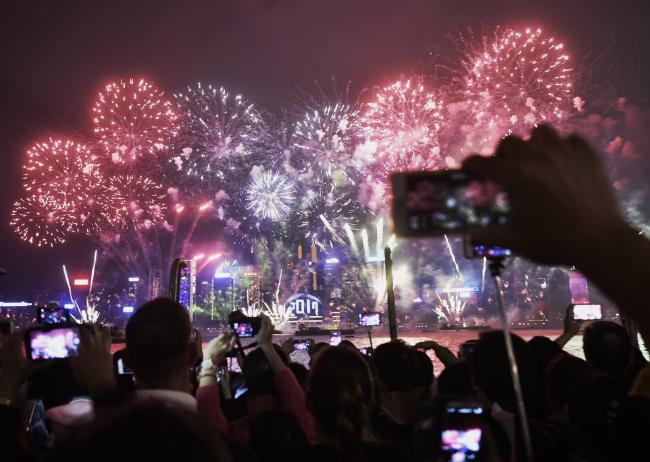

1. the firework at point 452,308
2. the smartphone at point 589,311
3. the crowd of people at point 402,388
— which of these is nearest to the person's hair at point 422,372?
the crowd of people at point 402,388

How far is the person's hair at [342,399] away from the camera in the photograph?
272cm

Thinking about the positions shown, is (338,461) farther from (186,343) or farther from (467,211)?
(467,211)

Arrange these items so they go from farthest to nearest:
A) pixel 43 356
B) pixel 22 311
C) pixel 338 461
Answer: pixel 22 311, pixel 43 356, pixel 338 461

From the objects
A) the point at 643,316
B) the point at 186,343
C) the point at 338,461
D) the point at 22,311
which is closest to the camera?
the point at 643,316

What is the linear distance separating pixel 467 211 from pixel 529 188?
1.03ft

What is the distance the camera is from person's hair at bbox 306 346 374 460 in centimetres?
272

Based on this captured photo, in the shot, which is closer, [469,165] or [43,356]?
[469,165]

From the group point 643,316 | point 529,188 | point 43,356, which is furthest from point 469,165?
point 43,356

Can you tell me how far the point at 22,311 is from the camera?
88.8 m

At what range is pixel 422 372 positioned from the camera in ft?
15.7

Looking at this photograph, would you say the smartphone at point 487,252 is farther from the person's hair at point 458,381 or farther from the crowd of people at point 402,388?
the person's hair at point 458,381

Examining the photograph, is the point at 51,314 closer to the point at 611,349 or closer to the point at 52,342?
the point at 52,342

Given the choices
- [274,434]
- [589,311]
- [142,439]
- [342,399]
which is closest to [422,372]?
[274,434]

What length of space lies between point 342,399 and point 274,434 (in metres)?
0.77
